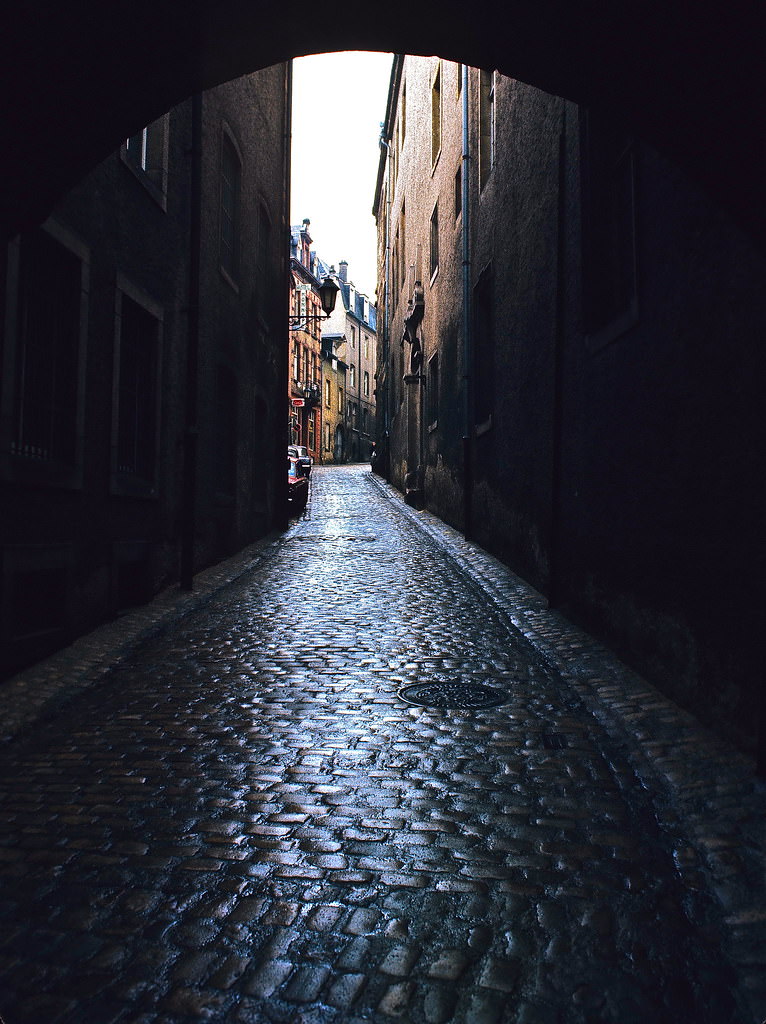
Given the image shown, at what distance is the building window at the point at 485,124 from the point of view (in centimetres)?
1301

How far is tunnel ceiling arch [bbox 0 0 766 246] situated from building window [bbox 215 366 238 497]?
8539 millimetres

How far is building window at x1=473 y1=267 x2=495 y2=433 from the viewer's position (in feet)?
42.4

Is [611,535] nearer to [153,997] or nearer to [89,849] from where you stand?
[89,849]

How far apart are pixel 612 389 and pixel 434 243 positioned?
569 inches

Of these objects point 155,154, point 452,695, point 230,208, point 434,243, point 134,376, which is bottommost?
point 452,695

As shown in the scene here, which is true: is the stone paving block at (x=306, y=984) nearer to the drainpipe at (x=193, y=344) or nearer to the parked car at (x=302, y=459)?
the drainpipe at (x=193, y=344)

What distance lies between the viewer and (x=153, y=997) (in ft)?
7.43

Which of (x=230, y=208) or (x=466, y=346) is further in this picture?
(x=466, y=346)

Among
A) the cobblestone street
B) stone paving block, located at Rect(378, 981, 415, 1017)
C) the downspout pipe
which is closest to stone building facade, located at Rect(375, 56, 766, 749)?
the cobblestone street

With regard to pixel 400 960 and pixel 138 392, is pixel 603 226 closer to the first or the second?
pixel 138 392

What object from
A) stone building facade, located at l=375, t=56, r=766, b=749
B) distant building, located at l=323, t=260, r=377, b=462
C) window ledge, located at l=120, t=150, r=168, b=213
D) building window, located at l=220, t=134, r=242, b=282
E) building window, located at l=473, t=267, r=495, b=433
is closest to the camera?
stone building facade, located at l=375, t=56, r=766, b=749

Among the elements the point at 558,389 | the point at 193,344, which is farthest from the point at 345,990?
the point at 193,344

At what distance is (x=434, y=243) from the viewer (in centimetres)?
1988

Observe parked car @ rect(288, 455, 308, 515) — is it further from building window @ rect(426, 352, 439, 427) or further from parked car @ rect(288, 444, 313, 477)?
building window @ rect(426, 352, 439, 427)
